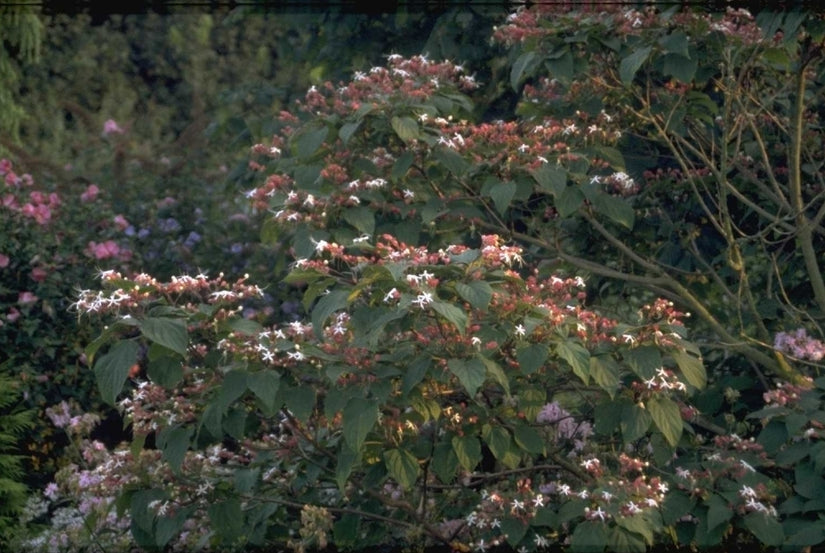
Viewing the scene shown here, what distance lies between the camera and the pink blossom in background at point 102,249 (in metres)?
5.55

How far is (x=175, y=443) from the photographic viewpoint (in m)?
3.00

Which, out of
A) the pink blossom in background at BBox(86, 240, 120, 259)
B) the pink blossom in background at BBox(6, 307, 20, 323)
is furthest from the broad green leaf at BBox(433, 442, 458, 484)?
the pink blossom in background at BBox(86, 240, 120, 259)

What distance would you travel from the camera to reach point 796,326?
410 cm

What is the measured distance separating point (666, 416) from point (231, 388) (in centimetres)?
112

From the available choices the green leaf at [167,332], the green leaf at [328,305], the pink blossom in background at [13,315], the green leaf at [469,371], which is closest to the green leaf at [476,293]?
the green leaf at [469,371]

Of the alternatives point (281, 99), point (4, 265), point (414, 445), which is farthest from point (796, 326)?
point (4, 265)

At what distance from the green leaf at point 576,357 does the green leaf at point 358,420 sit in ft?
1.55

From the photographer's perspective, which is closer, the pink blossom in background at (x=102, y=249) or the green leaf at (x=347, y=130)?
the green leaf at (x=347, y=130)

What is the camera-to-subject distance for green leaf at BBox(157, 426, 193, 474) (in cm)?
297

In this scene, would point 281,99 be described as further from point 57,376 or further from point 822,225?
point 822,225

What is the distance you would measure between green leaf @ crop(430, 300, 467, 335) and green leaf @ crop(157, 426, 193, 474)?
839 millimetres

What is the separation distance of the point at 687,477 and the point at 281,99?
12.1ft

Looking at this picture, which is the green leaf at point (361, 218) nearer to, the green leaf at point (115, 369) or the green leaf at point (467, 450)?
the green leaf at point (467, 450)

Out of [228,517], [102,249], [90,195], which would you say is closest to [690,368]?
[228,517]
